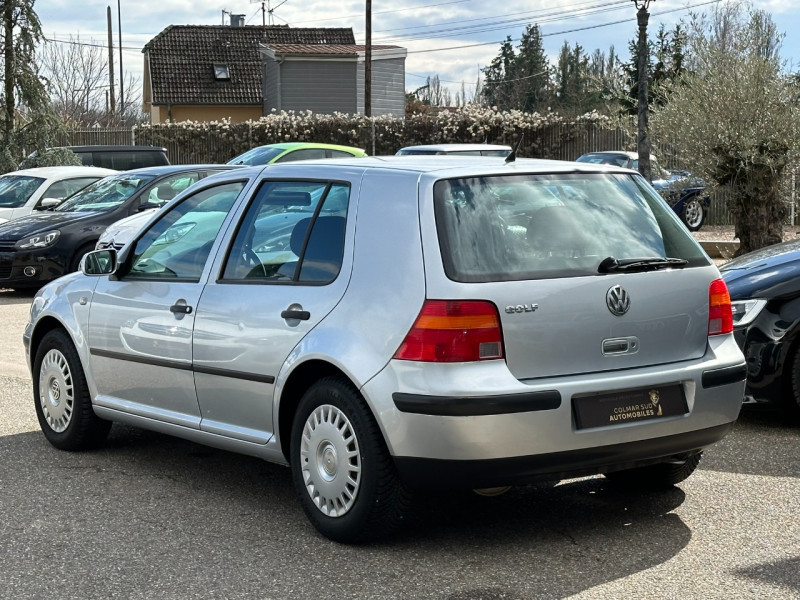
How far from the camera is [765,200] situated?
16453mm

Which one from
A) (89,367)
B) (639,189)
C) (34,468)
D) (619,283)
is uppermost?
(639,189)

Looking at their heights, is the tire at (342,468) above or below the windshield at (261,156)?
below

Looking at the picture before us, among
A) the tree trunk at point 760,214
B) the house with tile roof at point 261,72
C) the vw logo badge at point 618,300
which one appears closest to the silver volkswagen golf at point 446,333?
the vw logo badge at point 618,300

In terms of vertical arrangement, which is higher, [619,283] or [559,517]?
[619,283]

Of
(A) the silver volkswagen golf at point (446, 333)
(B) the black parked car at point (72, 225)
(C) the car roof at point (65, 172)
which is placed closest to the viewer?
(A) the silver volkswagen golf at point (446, 333)

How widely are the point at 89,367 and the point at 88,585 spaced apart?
2166 millimetres

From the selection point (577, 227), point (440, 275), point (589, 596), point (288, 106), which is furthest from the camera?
point (288, 106)

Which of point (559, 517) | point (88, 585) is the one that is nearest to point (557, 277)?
point (559, 517)

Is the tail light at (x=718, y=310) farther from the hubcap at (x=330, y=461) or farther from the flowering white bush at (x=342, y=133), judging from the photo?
the flowering white bush at (x=342, y=133)

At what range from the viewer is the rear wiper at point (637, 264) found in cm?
486

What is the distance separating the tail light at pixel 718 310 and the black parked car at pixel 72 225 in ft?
32.8

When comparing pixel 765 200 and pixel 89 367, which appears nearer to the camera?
pixel 89 367

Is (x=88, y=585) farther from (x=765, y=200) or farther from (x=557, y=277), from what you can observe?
(x=765, y=200)

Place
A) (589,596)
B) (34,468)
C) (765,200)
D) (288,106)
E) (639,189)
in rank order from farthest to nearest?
1. (288,106)
2. (765,200)
3. (34,468)
4. (639,189)
5. (589,596)
